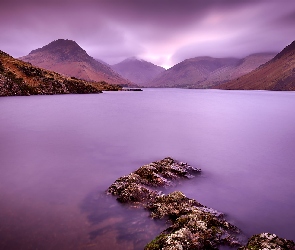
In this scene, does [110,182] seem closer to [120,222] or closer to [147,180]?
[147,180]

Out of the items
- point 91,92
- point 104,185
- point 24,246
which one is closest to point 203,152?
point 104,185

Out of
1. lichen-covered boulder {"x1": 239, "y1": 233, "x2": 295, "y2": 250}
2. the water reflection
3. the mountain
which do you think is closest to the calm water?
the water reflection

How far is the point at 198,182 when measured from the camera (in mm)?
17578

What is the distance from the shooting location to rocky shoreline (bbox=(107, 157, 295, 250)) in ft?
30.4

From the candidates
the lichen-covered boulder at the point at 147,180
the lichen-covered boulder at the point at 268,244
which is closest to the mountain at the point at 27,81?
the lichen-covered boulder at the point at 147,180

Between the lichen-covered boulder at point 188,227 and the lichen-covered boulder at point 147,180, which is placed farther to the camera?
the lichen-covered boulder at point 147,180

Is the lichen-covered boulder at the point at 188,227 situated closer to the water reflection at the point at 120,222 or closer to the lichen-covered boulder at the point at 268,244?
the water reflection at the point at 120,222

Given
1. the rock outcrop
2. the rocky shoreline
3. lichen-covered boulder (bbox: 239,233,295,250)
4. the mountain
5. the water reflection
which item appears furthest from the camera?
the mountain

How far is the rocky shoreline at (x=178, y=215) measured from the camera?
364 inches

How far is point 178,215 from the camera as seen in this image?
38.9ft

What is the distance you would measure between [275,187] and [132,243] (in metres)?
12.2

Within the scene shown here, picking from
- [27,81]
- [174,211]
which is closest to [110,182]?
[174,211]

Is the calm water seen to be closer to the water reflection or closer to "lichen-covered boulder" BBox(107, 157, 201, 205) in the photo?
the water reflection

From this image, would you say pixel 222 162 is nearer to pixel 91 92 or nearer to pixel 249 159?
pixel 249 159
